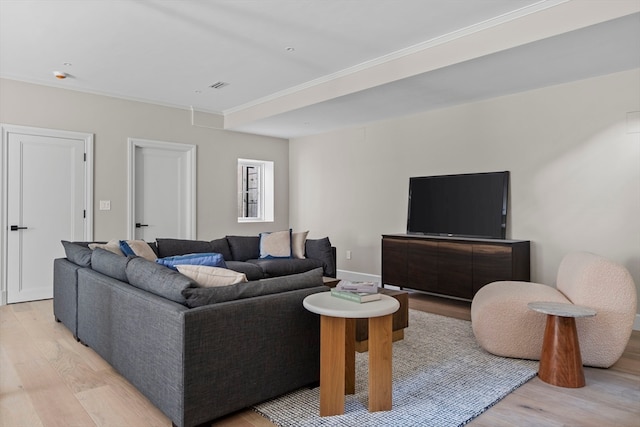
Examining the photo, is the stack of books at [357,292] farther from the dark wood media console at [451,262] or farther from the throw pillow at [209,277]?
the dark wood media console at [451,262]

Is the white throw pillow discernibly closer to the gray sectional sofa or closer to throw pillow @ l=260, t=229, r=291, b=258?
the gray sectional sofa

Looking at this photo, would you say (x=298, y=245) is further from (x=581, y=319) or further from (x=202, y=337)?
(x=202, y=337)

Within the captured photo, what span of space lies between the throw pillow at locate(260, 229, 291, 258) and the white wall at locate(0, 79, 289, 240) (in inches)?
57.3

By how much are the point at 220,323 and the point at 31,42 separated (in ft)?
11.5

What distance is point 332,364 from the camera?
2084 mm

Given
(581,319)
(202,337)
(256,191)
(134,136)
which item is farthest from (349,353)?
(256,191)

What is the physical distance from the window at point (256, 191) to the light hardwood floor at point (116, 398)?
414 cm

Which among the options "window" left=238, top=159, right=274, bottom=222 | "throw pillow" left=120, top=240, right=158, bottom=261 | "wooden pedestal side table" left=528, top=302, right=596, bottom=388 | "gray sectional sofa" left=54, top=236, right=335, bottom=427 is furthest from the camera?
"window" left=238, top=159, right=274, bottom=222

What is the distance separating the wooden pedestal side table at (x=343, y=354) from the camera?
6.82 feet

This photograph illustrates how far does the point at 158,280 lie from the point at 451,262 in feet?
10.9

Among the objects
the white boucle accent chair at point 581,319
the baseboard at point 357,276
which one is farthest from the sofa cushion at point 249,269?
the white boucle accent chair at point 581,319

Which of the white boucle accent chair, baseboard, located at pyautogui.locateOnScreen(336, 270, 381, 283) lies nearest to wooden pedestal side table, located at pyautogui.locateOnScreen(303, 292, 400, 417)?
the white boucle accent chair

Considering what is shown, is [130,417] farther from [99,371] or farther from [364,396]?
[364,396]

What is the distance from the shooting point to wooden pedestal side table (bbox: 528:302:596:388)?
8.20 ft
